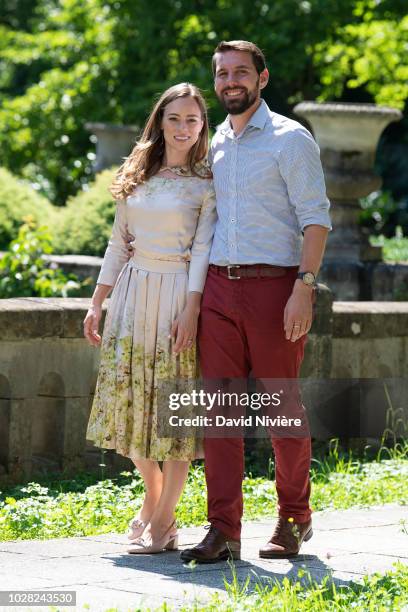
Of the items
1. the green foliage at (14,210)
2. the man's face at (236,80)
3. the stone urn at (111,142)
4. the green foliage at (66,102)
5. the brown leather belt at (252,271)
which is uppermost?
the green foliage at (66,102)

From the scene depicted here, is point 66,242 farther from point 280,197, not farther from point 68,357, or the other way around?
point 280,197

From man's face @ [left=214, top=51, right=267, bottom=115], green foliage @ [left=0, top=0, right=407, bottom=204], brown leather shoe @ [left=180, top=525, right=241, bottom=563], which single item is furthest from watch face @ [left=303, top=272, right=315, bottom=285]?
green foliage @ [left=0, top=0, right=407, bottom=204]

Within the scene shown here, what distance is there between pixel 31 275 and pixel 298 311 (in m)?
4.79

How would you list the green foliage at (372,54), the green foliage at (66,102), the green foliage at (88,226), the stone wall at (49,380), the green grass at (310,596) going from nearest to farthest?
the green grass at (310,596) < the stone wall at (49,380) < the green foliage at (88,226) < the green foliage at (372,54) < the green foliage at (66,102)

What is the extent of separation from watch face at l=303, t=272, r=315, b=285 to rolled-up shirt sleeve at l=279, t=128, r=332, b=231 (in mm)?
189

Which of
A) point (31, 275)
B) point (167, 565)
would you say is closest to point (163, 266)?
point (167, 565)

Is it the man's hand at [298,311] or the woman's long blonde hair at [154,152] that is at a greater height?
the woman's long blonde hair at [154,152]

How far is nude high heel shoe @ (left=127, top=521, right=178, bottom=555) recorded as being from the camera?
5.09 meters

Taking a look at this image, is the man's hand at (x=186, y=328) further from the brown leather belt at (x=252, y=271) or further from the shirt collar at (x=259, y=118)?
the shirt collar at (x=259, y=118)

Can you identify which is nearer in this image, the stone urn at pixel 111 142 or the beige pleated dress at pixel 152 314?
the beige pleated dress at pixel 152 314

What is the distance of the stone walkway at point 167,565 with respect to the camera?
431cm

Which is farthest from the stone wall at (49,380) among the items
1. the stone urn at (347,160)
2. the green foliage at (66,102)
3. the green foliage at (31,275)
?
the green foliage at (66,102)

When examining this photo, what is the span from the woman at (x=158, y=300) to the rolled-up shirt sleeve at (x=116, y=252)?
5 centimetres

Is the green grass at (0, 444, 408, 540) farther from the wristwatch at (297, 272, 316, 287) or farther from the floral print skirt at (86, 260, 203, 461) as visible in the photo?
the wristwatch at (297, 272, 316, 287)
